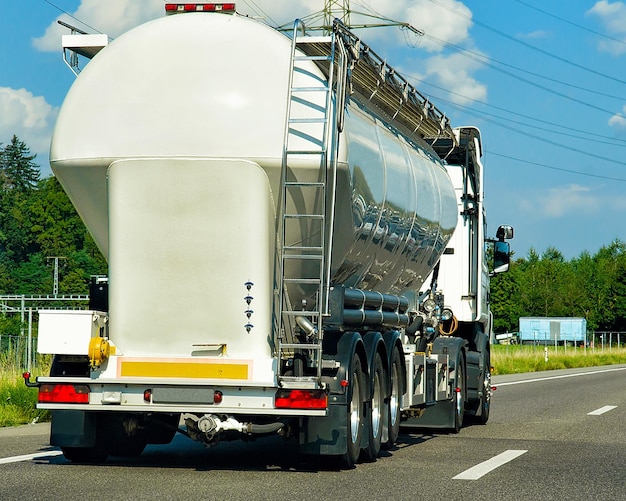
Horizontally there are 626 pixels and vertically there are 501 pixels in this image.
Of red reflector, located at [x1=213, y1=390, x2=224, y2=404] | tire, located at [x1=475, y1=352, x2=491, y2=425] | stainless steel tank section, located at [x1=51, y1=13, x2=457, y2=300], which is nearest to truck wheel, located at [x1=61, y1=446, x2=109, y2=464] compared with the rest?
red reflector, located at [x1=213, y1=390, x2=224, y2=404]

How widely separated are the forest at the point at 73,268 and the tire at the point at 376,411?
182 feet

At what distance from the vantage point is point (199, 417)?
9938mm

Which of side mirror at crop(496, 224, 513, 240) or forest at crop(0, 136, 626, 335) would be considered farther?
forest at crop(0, 136, 626, 335)

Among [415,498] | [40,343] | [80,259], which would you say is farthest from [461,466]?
[80,259]

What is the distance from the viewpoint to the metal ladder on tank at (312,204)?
32.5 feet

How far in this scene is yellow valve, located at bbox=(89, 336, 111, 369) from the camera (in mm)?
9930

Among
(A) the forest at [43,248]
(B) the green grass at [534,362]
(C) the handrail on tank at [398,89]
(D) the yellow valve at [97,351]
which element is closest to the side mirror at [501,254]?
(C) the handrail on tank at [398,89]

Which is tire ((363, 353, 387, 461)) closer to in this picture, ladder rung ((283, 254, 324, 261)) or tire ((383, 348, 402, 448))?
tire ((383, 348, 402, 448))

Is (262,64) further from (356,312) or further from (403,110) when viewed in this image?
(403,110)

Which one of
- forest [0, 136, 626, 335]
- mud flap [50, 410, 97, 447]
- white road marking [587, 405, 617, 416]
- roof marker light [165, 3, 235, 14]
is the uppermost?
forest [0, 136, 626, 335]

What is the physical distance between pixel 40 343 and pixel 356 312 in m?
2.82

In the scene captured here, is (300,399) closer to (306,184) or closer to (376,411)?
(306,184)

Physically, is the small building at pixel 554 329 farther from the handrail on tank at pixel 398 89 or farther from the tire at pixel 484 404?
the handrail on tank at pixel 398 89

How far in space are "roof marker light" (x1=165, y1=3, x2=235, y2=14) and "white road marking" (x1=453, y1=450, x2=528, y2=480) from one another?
4529 millimetres
